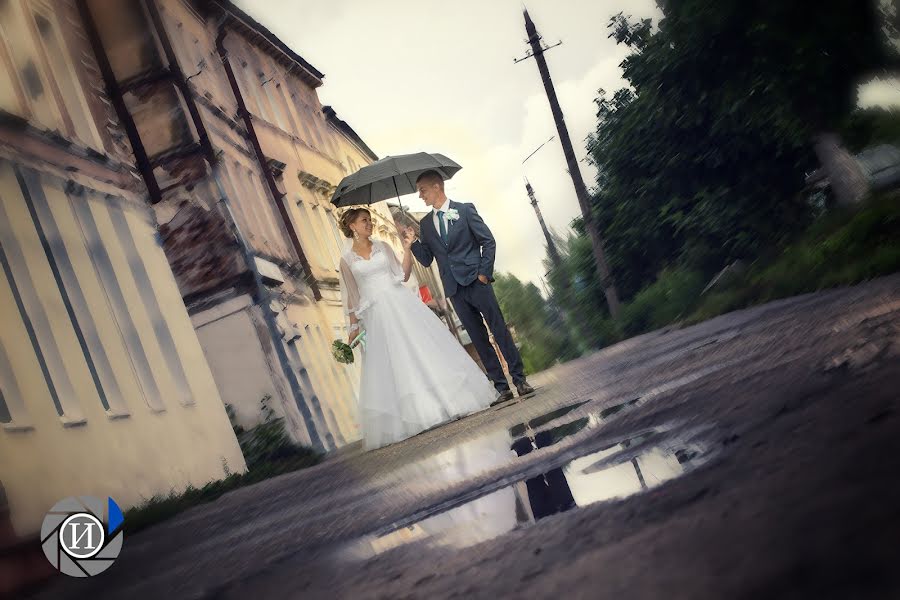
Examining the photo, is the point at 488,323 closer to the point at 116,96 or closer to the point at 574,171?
the point at 116,96

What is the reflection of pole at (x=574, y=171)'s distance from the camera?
26906mm

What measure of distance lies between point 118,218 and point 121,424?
409 centimetres

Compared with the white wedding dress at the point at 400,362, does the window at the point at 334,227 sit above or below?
above

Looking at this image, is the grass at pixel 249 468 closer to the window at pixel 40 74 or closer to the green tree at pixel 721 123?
the window at pixel 40 74

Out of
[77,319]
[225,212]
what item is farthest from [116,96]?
[77,319]

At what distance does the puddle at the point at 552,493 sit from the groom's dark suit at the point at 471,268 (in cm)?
591

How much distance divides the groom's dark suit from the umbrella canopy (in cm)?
144

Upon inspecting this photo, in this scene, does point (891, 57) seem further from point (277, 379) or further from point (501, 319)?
→ point (277, 379)

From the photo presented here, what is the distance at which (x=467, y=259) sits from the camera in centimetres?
974

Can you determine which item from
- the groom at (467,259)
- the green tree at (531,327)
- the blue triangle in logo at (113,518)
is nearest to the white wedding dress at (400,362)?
the groom at (467,259)

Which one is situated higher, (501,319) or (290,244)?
(290,244)

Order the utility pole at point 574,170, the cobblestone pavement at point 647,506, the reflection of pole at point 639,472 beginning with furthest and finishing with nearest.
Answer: the utility pole at point 574,170 → the reflection of pole at point 639,472 → the cobblestone pavement at point 647,506

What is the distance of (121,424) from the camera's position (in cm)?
1104

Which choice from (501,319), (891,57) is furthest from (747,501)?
(891,57)
